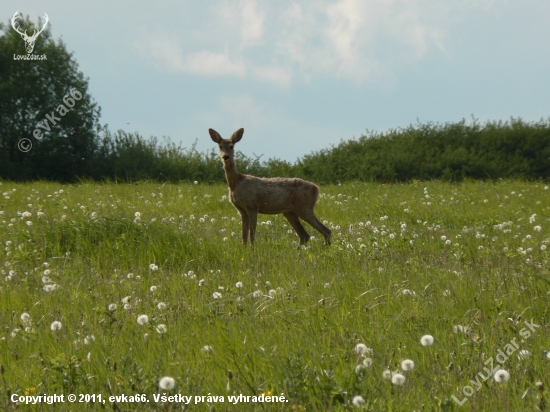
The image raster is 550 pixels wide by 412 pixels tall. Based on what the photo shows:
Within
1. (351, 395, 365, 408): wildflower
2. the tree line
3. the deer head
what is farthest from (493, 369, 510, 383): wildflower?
the tree line

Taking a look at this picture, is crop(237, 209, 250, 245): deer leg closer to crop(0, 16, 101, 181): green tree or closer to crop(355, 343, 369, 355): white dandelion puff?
crop(355, 343, 369, 355): white dandelion puff

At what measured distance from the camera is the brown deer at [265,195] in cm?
1105

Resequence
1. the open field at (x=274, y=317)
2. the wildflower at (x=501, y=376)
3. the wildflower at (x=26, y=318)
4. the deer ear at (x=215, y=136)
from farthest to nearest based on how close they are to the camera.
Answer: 1. the deer ear at (x=215, y=136)
2. the wildflower at (x=26, y=318)
3. the open field at (x=274, y=317)
4. the wildflower at (x=501, y=376)

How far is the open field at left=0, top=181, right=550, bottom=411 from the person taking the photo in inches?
156

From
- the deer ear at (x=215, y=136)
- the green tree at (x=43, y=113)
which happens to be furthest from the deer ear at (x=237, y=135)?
the green tree at (x=43, y=113)

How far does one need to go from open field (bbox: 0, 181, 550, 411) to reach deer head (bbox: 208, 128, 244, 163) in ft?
4.76

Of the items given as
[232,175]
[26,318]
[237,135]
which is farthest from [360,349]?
[237,135]

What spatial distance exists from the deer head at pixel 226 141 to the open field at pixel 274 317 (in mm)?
1450

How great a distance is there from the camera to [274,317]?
18.3 ft

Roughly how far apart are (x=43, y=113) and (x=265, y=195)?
24.3 metres

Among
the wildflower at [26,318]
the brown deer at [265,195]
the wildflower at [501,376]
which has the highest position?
the brown deer at [265,195]

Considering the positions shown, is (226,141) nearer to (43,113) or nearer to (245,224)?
(245,224)

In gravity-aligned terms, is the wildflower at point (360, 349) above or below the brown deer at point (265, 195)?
below

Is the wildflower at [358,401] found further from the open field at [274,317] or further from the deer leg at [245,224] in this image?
the deer leg at [245,224]
